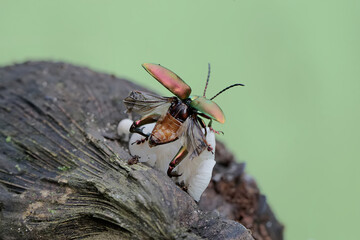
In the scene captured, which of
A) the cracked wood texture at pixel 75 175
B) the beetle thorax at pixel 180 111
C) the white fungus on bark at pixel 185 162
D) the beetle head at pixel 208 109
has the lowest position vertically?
the cracked wood texture at pixel 75 175

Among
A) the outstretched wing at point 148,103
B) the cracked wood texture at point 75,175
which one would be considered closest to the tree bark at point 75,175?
the cracked wood texture at point 75,175

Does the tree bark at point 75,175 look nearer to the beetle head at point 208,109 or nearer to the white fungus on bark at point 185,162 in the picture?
the white fungus on bark at point 185,162

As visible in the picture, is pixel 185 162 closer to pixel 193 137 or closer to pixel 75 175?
pixel 193 137

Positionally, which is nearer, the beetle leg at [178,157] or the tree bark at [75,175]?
the tree bark at [75,175]

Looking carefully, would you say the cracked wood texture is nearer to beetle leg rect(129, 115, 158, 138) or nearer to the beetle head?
beetle leg rect(129, 115, 158, 138)

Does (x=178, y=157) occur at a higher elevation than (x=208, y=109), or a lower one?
lower

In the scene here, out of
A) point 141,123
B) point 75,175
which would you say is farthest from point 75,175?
point 141,123
